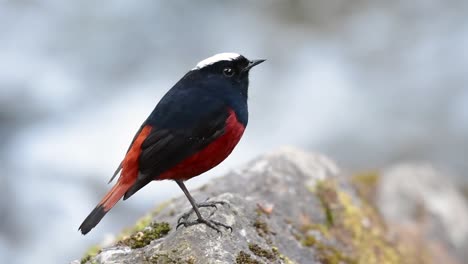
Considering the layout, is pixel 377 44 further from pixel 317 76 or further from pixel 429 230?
pixel 429 230

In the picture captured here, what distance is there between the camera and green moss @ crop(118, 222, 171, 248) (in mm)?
3949

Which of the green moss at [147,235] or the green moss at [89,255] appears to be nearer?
the green moss at [89,255]

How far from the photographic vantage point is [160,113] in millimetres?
4301

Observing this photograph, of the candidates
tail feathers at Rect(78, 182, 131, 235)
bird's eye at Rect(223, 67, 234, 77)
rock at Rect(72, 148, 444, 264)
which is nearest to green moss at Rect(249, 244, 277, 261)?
rock at Rect(72, 148, 444, 264)

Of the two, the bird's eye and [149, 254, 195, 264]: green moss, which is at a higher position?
the bird's eye

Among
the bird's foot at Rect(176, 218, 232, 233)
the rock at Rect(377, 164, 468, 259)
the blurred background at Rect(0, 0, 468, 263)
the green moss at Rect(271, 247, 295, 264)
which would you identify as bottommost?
the bird's foot at Rect(176, 218, 232, 233)

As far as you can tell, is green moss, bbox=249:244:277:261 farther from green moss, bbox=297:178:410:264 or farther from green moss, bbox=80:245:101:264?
green moss, bbox=80:245:101:264

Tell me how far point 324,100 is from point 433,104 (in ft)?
6.68

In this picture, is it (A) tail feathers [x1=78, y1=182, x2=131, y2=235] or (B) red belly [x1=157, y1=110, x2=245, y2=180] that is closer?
(A) tail feathers [x1=78, y1=182, x2=131, y2=235]

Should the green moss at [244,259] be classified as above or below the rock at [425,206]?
below

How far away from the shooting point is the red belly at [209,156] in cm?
426

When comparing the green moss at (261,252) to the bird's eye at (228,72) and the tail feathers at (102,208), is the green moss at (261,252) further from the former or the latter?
the bird's eye at (228,72)

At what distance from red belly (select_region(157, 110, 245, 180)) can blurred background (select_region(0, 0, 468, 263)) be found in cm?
621

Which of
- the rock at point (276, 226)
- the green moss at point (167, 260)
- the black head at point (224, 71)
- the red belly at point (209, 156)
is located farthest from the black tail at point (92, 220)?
the black head at point (224, 71)
